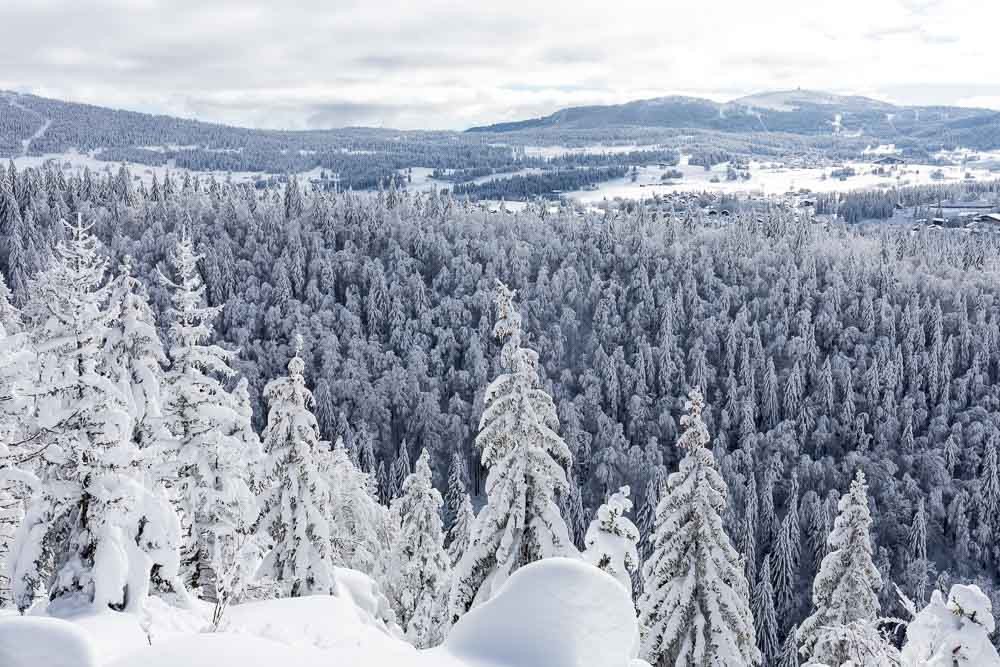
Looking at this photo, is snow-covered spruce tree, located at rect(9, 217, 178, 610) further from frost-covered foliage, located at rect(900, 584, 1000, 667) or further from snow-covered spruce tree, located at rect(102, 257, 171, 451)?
frost-covered foliage, located at rect(900, 584, 1000, 667)

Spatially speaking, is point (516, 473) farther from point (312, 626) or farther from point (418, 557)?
point (418, 557)

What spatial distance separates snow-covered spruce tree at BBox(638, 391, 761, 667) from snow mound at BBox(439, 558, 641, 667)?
9953 millimetres

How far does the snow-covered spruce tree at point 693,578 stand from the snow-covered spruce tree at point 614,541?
→ 2002 mm

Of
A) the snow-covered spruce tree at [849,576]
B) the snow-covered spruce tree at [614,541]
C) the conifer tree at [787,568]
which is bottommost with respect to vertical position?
the conifer tree at [787,568]

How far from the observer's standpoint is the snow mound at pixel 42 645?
8914 mm

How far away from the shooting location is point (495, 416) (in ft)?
63.8

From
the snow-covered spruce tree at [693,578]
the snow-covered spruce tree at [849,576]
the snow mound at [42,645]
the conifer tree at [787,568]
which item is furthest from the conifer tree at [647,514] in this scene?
the snow mound at [42,645]

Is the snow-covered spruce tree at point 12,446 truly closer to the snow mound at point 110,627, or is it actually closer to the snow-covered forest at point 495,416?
the snow-covered forest at point 495,416

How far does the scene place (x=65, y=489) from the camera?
1370 centimetres

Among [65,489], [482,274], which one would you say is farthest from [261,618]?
[482,274]

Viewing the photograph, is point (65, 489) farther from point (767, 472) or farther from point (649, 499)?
point (767, 472)

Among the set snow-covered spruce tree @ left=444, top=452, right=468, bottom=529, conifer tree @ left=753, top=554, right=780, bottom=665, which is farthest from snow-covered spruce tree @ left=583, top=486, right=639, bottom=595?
snow-covered spruce tree @ left=444, top=452, right=468, bottom=529

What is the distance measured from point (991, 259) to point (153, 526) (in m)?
165

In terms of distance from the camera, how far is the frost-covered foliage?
14438 mm
